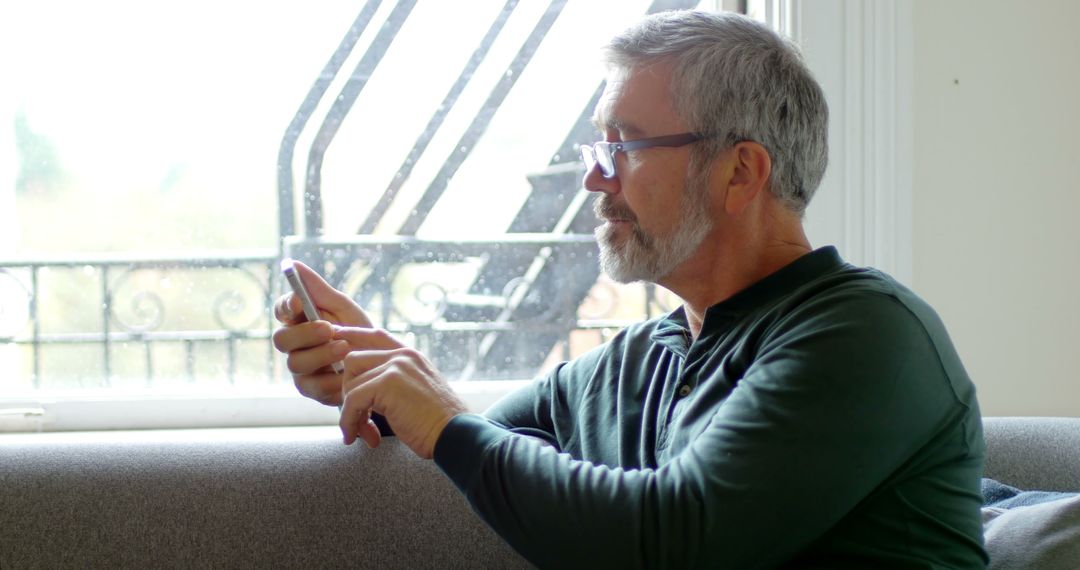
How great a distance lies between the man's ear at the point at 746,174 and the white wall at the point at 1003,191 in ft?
2.45

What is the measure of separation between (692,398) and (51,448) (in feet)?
3.27

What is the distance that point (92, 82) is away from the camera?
2.12 metres

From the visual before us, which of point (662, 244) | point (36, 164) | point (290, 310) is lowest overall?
point (290, 310)

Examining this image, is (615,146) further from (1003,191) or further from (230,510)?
(1003,191)

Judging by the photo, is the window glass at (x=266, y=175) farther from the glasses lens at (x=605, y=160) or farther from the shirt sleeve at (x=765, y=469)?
the shirt sleeve at (x=765, y=469)

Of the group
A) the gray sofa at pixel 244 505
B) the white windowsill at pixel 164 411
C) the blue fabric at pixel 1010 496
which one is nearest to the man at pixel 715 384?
the gray sofa at pixel 244 505

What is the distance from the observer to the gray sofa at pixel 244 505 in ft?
5.13

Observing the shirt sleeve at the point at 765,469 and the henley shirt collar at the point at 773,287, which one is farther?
the henley shirt collar at the point at 773,287

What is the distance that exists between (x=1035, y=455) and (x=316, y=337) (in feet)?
3.72

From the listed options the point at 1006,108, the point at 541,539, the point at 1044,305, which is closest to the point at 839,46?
the point at 1006,108

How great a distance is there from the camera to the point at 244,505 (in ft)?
5.20

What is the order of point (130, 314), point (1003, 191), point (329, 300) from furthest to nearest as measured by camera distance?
1. point (130, 314)
2. point (1003, 191)
3. point (329, 300)

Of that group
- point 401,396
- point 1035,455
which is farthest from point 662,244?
point 1035,455

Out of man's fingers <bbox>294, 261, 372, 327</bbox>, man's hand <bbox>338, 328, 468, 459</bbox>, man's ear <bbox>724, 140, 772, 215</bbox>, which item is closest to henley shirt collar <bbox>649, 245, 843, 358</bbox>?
man's ear <bbox>724, 140, 772, 215</bbox>
